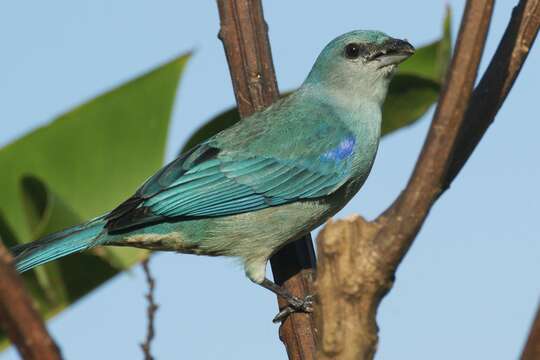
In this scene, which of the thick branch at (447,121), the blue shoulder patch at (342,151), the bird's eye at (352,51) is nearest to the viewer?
the thick branch at (447,121)

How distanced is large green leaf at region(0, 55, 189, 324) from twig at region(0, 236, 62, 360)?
2.30 meters

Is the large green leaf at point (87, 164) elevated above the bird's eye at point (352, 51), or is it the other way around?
the bird's eye at point (352, 51)

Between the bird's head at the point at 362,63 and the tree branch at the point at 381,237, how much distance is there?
2718mm

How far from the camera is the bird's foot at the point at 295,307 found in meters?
4.68

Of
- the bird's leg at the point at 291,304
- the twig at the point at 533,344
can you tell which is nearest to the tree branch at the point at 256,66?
the bird's leg at the point at 291,304

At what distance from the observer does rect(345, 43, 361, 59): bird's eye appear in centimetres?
559

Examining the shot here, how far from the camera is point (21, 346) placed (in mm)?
2090

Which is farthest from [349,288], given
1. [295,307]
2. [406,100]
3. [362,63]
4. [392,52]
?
[362,63]

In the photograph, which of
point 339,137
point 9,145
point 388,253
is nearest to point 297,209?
point 339,137

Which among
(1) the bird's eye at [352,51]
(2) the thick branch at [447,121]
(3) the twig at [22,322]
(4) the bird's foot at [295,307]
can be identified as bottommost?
(3) the twig at [22,322]

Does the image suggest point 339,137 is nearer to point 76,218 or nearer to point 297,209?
point 297,209

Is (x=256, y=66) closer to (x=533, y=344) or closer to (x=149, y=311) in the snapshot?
(x=149, y=311)

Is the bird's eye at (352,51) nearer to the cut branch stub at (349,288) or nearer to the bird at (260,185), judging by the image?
the bird at (260,185)

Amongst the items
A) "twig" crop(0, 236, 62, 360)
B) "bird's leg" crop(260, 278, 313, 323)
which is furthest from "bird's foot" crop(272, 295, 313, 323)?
"twig" crop(0, 236, 62, 360)
